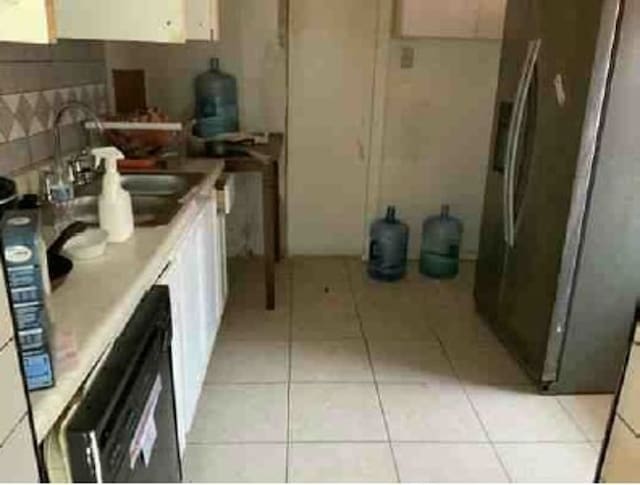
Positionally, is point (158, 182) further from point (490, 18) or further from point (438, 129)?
point (490, 18)

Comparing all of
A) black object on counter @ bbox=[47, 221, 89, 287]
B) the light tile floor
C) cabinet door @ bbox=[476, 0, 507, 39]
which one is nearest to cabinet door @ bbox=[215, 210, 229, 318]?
the light tile floor

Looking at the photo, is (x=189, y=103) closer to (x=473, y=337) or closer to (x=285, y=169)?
(x=285, y=169)

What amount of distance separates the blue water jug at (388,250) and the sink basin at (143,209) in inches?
64.7

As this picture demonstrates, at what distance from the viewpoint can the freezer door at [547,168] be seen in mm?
1959

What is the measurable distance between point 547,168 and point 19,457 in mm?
2053

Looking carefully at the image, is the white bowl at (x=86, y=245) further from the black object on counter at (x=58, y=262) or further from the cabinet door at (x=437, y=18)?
the cabinet door at (x=437, y=18)

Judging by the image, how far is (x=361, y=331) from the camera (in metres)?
2.77

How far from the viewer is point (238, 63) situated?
129 inches

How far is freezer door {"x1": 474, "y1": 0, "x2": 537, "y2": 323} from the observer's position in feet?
7.95

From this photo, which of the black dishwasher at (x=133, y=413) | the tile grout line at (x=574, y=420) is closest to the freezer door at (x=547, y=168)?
the tile grout line at (x=574, y=420)

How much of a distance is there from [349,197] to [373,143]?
1.24ft

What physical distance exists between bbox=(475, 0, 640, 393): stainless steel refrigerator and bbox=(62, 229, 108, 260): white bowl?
1.57 meters

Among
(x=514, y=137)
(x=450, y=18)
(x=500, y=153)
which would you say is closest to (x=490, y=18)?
(x=450, y=18)

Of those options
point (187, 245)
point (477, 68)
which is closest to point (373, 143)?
point (477, 68)
